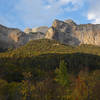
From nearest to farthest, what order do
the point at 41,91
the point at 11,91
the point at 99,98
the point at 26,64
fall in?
the point at 99,98 < the point at 41,91 < the point at 11,91 < the point at 26,64

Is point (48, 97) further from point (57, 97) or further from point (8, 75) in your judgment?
point (8, 75)

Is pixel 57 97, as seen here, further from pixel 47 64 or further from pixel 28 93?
pixel 47 64

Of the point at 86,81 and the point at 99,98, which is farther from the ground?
the point at 86,81

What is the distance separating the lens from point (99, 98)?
3531 centimetres

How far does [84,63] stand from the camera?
123m

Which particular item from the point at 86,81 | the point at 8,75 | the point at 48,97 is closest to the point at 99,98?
the point at 86,81

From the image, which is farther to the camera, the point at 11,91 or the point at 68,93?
the point at 11,91

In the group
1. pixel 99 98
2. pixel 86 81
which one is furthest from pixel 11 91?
pixel 99 98

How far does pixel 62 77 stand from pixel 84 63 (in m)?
76.7

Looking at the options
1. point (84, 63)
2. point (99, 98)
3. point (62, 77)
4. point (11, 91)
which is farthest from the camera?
point (84, 63)

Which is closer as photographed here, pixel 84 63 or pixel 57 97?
pixel 57 97

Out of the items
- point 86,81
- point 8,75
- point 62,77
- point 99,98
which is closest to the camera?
point 99,98

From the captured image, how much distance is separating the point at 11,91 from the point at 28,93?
11.0 metres

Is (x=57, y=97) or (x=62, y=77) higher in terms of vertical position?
(x=62, y=77)
